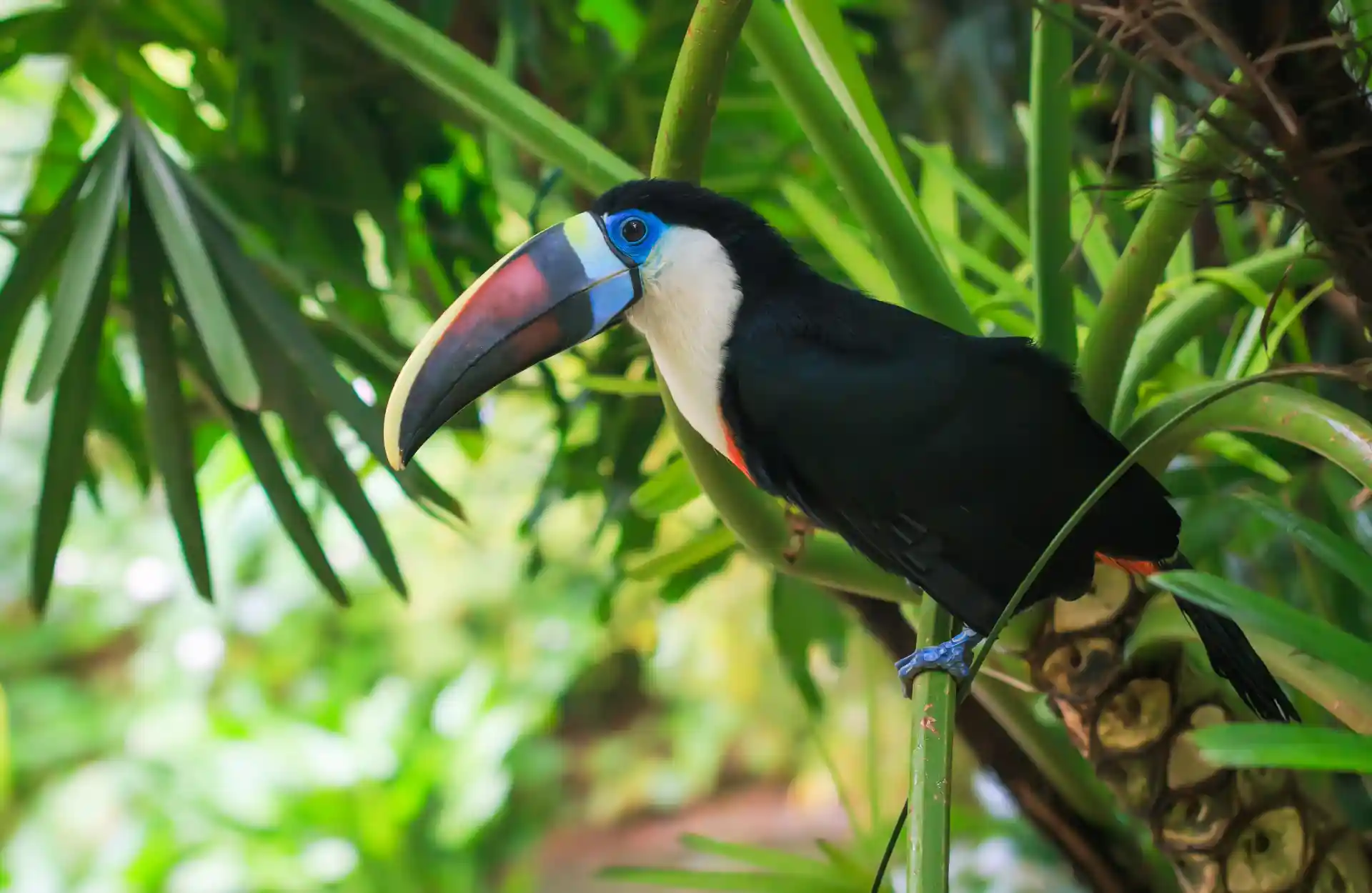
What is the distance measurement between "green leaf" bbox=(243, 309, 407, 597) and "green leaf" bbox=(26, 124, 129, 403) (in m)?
0.10

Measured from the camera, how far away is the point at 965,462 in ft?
1.74

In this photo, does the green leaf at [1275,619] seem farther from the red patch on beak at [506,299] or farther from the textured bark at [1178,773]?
the red patch on beak at [506,299]

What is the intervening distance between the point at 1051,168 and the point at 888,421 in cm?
16

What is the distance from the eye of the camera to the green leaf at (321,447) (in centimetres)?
70

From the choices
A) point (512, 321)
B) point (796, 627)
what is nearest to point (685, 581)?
point (796, 627)

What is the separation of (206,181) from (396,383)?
1.72 feet

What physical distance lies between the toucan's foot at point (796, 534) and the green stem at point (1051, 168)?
16 centimetres

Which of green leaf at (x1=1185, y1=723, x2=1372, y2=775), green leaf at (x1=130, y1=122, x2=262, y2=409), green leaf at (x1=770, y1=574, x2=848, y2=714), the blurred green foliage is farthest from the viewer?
green leaf at (x1=770, y1=574, x2=848, y2=714)

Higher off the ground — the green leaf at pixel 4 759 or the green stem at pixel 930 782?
the green stem at pixel 930 782

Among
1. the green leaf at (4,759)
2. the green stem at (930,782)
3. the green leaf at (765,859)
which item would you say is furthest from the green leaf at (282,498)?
the green leaf at (4,759)

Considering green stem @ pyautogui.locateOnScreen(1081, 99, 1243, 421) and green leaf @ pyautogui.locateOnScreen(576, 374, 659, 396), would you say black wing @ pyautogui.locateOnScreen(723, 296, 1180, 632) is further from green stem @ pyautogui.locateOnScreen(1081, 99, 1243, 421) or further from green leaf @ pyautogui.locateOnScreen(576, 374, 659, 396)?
green leaf @ pyautogui.locateOnScreen(576, 374, 659, 396)

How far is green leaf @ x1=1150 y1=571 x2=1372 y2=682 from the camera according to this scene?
1.25 feet

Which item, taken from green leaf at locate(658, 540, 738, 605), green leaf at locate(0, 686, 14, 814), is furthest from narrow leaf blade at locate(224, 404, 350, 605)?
green leaf at locate(0, 686, 14, 814)

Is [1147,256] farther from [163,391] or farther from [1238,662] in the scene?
[163,391]
